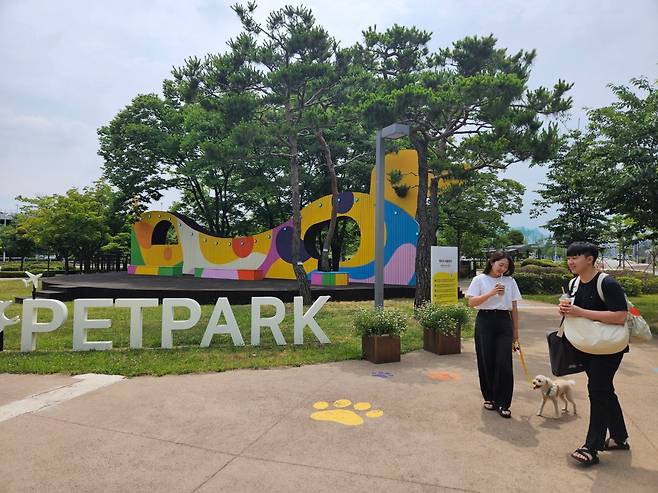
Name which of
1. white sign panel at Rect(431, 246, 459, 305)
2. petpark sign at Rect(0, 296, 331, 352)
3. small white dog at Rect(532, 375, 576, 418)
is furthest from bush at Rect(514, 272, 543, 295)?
small white dog at Rect(532, 375, 576, 418)

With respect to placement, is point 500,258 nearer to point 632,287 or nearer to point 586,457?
point 586,457

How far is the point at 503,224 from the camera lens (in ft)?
78.1

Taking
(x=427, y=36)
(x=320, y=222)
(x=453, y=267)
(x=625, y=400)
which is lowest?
(x=625, y=400)

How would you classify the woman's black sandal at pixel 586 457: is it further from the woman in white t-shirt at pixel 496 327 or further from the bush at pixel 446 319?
the bush at pixel 446 319

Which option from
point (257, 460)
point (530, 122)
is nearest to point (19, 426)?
point (257, 460)

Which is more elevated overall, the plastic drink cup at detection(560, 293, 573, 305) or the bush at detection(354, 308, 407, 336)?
the plastic drink cup at detection(560, 293, 573, 305)

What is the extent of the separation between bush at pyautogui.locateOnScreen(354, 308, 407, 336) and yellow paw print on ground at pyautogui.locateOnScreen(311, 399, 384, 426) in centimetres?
176

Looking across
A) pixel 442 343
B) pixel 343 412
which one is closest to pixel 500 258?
pixel 343 412

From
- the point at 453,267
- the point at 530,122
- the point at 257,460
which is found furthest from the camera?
the point at 530,122

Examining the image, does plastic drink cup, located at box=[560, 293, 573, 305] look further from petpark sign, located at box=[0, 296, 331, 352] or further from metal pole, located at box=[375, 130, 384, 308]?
metal pole, located at box=[375, 130, 384, 308]

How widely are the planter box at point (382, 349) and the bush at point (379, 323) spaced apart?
83 millimetres

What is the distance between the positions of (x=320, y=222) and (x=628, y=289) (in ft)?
42.4

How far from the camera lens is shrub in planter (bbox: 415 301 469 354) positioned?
668 cm

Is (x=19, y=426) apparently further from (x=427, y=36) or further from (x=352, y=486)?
(x=427, y=36)
